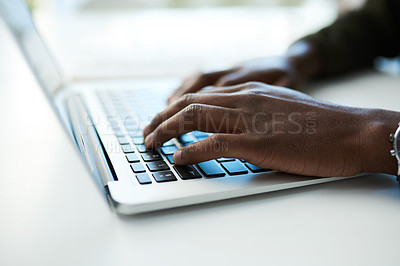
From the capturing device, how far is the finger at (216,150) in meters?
0.46

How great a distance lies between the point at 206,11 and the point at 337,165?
3.64 feet

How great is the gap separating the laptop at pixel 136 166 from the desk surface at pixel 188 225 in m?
0.01

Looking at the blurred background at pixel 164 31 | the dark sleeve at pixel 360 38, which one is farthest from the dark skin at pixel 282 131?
the blurred background at pixel 164 31

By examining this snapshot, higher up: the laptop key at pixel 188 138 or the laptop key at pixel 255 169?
the laptop key at pixel 188 138

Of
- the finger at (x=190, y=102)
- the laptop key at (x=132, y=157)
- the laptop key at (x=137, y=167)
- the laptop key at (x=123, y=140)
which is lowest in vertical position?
the laptop key at (x=137, y=167)

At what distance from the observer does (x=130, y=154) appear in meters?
0.51

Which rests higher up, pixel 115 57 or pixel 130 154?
pixel 115 57

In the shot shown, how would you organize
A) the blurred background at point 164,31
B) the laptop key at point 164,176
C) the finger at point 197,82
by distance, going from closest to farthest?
1. the laptop key at point 164,176
2. the finger at point 197,82
3. the blurred background at point 164,31

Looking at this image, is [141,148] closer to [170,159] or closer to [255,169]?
[170,159]

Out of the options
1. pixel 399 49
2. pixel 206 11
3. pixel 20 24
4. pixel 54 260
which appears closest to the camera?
pixel 54 260

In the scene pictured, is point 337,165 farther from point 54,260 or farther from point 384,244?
point 54,260

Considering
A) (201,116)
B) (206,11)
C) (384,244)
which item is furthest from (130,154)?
(206,11)

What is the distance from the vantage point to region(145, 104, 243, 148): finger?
0.50 m

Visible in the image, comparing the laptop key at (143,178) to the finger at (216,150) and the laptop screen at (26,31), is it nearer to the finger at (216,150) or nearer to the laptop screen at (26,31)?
the finger at (216,150)
